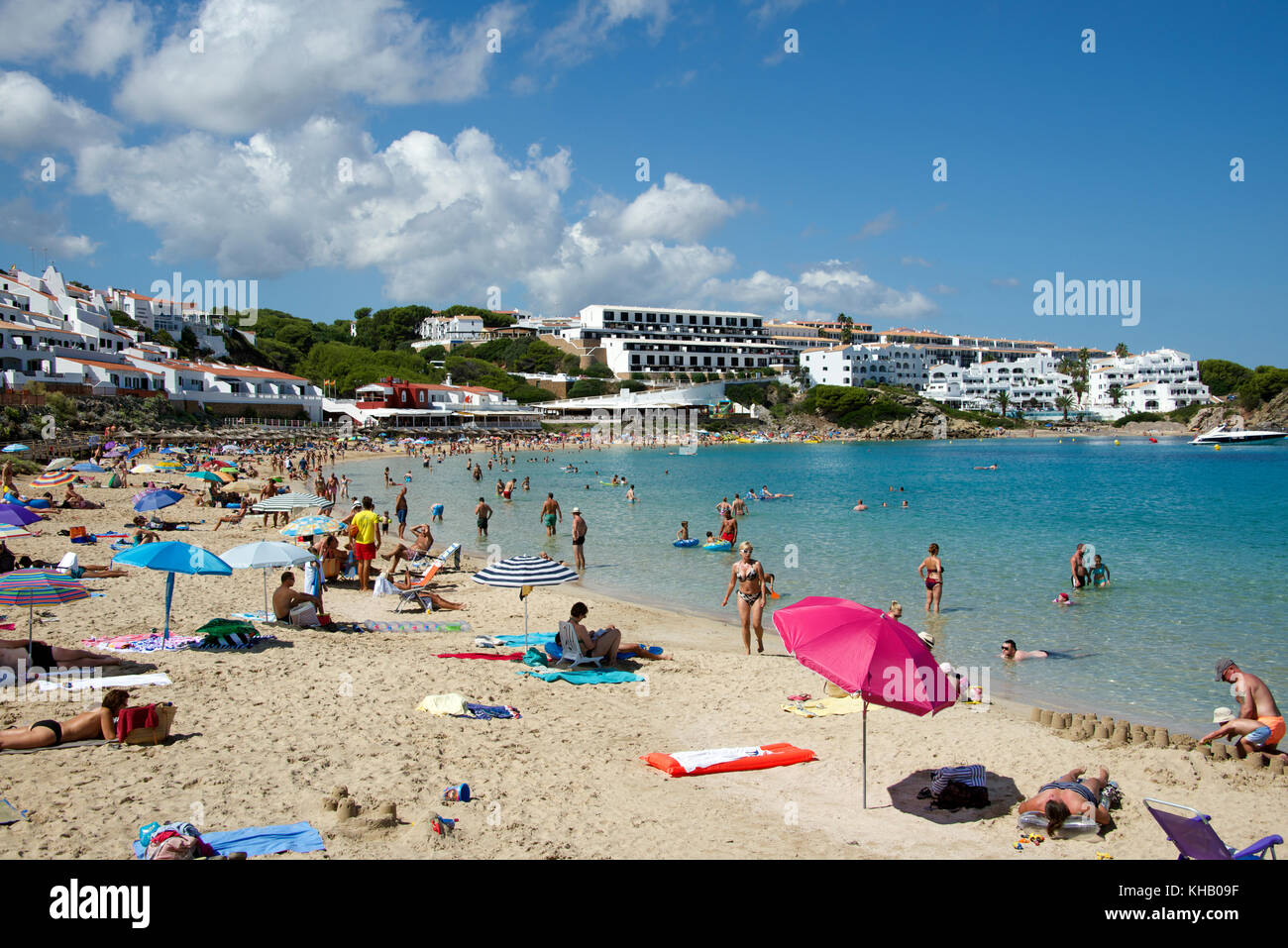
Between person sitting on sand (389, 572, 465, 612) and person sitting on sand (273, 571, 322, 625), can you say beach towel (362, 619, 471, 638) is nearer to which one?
person sitting on sand (273, 571, 322, 625)

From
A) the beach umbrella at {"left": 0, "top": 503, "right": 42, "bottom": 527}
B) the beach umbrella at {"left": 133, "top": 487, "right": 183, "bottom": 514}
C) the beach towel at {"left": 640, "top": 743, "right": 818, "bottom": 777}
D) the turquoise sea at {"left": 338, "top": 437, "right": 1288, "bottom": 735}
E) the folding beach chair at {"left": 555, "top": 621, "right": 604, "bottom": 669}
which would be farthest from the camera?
the beach umbrella at {"left": 133, "top": 487, "right": 183, "bottom": 514}

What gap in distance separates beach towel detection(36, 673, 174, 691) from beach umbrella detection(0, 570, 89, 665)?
0.41 meters

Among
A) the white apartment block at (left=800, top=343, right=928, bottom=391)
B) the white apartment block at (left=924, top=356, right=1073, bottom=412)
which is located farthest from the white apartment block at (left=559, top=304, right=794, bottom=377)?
the white apartment block at (left=924, top=356, right=1073, bottom=412)

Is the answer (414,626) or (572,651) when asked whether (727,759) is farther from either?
(414,626)

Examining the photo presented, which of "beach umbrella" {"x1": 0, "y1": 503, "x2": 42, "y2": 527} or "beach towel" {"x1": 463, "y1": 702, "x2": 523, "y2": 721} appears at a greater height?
"beach umbrella" {"x1": 0, "y1": 503, "x2": 42, "y2": 527}

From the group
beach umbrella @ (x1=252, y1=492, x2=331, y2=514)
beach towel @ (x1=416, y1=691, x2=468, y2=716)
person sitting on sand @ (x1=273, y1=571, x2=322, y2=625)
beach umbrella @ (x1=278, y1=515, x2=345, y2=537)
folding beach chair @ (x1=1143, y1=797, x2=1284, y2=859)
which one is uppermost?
beach umbrella @ (x1=252, y1=492, x2=331, y2=514)

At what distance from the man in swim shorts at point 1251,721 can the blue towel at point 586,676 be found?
5827 millimetres

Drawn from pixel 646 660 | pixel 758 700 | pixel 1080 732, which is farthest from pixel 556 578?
pixel 1080 732

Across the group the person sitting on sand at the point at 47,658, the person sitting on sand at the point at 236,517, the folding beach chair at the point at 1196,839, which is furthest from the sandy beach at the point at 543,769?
the person sitting on sand at the point at 236,517

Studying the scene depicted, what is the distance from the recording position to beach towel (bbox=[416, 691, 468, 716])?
304 inches

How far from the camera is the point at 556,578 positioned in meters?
10.5

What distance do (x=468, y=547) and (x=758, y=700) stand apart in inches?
572
